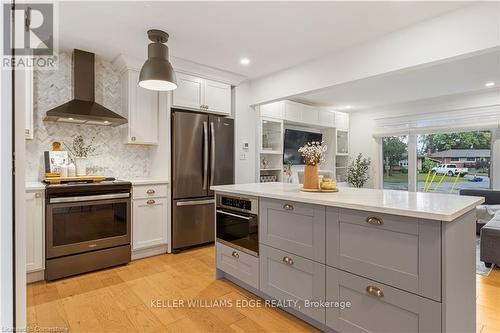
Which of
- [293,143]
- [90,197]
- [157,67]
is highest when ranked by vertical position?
[157,67]

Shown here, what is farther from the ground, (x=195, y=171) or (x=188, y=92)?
(x=188, y=92)

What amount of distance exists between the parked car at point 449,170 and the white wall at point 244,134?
12.8 ft

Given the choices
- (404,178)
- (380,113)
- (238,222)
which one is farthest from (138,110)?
(404,178)

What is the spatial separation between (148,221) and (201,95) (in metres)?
1.82

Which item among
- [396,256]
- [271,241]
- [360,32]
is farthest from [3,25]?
[360,32]

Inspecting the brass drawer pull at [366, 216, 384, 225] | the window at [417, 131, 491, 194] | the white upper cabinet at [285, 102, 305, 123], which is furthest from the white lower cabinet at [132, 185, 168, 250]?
the window at [417, 131, 491, 194]

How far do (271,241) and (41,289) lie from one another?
7.16 feet

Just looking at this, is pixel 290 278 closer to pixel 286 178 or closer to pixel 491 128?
pixel 286 178

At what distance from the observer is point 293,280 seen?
79.4 inches

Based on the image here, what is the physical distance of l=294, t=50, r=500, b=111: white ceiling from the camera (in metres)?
3.48

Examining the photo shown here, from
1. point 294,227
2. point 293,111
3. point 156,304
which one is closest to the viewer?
point 294,227

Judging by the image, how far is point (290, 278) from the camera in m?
2.04

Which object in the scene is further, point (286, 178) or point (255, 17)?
point (286, 178)

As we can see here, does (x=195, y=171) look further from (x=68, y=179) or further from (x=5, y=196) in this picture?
(x=5, y=196)
